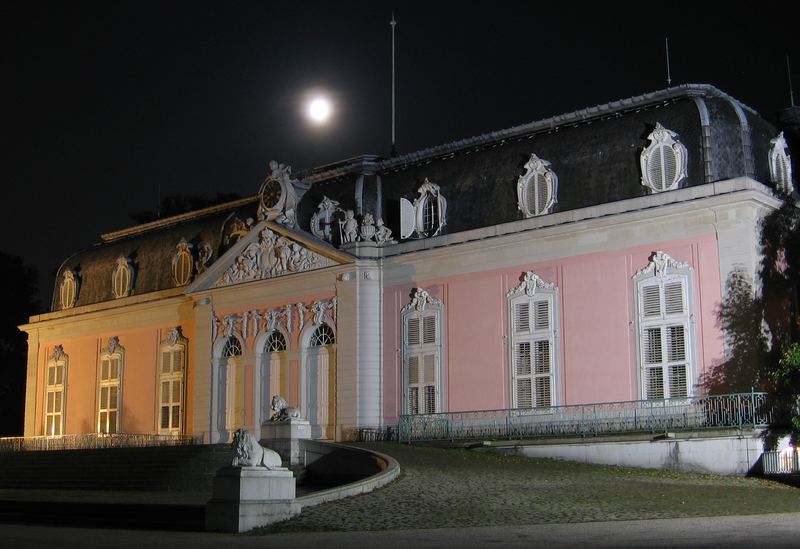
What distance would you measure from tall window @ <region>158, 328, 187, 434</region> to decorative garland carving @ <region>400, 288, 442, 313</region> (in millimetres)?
11061

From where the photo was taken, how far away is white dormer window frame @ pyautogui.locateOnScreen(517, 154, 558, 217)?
3212 cm

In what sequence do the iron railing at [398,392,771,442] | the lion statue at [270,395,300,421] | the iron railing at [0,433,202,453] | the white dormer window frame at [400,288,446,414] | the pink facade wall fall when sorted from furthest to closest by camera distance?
the iron railing at [0,433,202,453]
the white dormer window frame at [400,288,446,414]
the pink facade wall
the lion statue at [270,395,300,421]
the iron railing at [398,392,771,442]

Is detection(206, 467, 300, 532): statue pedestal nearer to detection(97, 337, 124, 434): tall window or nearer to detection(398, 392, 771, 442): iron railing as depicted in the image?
detection(398, 392, 771, 442): iron railing

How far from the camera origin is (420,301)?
1357 inches

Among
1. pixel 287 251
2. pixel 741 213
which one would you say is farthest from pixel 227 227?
→ pixel 741 213

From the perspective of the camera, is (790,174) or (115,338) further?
(115,338)

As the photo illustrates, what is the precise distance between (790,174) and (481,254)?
28.8 feet

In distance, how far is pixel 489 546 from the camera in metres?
15.0

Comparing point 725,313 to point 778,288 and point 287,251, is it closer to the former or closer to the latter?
point 778,288

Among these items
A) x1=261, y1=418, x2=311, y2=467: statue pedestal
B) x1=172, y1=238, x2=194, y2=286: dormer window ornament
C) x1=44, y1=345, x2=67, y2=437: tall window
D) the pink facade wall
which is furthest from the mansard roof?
x1=261, y1=418, x2=311, y2=467: statue pedestal

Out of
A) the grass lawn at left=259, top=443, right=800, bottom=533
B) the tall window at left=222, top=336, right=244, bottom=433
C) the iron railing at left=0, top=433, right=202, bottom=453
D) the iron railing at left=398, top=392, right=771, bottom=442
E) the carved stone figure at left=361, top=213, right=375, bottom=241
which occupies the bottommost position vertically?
the grass lawn at left=259, top=443, right=800, bottom=533

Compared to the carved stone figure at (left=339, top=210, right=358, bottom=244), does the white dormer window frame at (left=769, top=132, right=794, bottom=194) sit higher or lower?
higher

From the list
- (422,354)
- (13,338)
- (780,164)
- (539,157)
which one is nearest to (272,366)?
(422,354)

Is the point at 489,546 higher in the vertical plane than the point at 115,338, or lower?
lower
